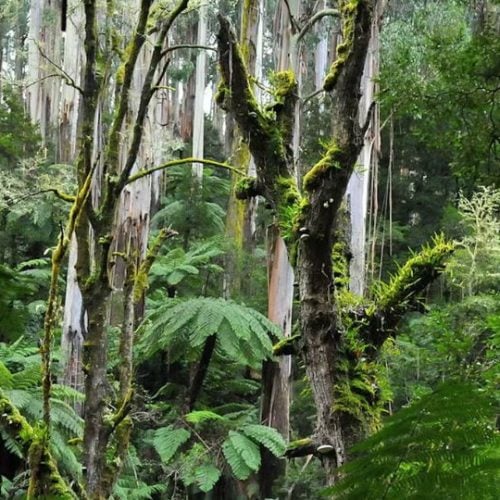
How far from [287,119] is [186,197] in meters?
8.61

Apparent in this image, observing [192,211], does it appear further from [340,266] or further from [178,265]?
[340,266]

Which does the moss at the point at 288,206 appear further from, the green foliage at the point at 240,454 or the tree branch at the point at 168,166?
the green foliage at the point at 240,454

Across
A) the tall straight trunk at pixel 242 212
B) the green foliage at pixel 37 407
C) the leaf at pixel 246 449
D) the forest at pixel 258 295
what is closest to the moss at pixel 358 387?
the forest at pixel 258 295

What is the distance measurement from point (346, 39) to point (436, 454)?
2614 millimetres

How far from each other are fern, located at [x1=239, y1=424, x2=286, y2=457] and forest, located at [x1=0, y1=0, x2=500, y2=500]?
0.08 feet

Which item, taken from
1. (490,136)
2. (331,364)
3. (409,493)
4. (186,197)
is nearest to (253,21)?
(186,197)

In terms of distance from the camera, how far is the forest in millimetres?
3207

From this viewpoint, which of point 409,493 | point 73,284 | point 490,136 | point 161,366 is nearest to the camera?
point 409,493

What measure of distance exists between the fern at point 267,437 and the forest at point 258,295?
0.02m

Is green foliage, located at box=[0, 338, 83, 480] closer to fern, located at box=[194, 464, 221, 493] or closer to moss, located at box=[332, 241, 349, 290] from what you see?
moss, located at box=[332, 241, 349, 290]

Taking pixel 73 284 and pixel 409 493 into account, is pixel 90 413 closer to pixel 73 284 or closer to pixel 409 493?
pixel 409 493

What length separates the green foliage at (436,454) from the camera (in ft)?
5.10

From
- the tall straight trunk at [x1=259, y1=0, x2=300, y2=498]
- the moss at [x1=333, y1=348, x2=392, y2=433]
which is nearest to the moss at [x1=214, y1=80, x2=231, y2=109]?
the moss at [x1=333, y1=348, x2=392, y2=433]

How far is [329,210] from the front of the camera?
12.1 feet
